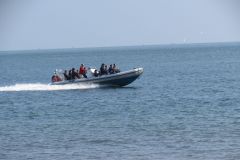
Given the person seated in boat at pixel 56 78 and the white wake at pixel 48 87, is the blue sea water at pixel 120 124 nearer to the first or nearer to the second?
the white wake at pixel 48 87

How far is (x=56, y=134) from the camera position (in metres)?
27.4

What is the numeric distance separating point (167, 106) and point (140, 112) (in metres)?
2.64

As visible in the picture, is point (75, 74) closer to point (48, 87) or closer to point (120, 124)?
point (48, 87)

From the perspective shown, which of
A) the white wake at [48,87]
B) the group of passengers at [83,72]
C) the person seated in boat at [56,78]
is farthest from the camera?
the person seated in boat at [56,78]

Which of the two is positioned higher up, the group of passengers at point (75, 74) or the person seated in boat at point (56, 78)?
the group of passengers at point (75, 74)

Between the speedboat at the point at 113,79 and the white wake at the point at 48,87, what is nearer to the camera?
the speedboat at the point at 113,79

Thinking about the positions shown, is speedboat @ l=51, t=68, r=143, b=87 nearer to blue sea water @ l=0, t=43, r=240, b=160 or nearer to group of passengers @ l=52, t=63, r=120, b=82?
group of passengers @ l=52, t=63, r=120, b=82

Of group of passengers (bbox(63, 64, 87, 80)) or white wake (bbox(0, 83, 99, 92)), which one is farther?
white wake (bbox(0, 83, 99, 92))

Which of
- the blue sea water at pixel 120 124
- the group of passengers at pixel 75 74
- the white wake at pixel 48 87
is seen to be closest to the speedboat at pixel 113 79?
the group of passengers at pixel 75 74

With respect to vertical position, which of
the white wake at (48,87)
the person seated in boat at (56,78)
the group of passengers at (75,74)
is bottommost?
the white wake at (48,87)

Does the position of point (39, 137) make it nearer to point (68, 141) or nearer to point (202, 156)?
point (68, 141)

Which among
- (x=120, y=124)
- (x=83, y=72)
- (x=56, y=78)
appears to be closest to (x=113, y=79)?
(x=83, y=72)

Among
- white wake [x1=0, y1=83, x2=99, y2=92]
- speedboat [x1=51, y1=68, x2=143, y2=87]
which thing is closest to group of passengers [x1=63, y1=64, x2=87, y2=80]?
speedboat [x1=51, y1=68, x2=143, y2=87]

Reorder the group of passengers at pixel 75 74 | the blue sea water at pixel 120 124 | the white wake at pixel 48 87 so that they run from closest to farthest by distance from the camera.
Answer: the blue sea water at pixel 120 124
the group of passengers at pixel 75 74
the white wake at pixel 48 87
